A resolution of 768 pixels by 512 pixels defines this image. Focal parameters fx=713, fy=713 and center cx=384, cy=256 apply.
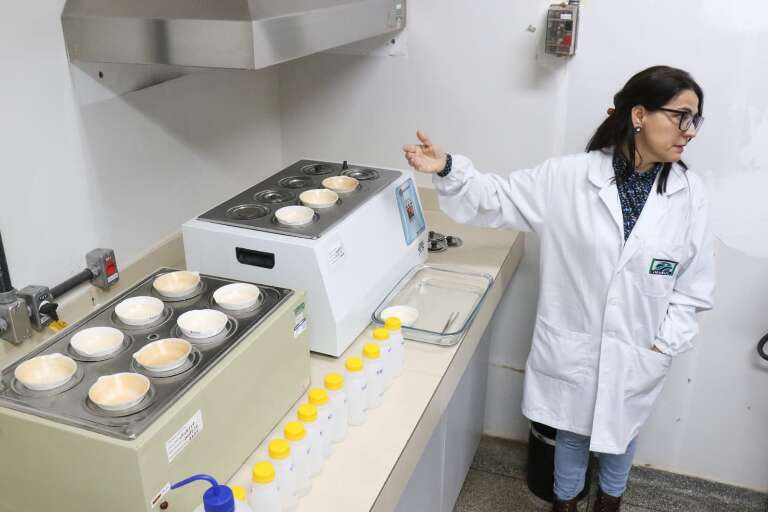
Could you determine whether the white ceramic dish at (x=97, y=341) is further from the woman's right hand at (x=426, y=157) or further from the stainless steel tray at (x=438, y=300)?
the woman's right hand at (x=426, y=157)

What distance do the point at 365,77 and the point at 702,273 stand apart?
4.02 feet

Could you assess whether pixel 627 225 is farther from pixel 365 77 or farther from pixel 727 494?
pixel 727 494

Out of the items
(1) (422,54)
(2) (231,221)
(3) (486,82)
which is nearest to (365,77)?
(1) (422,54)

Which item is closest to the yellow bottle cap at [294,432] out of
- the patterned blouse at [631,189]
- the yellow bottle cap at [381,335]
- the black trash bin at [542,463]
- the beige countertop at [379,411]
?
the beige countertop at [379,411]

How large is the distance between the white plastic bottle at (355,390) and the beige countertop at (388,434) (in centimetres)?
2

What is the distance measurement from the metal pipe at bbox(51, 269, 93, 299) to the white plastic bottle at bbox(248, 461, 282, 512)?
0.73 m

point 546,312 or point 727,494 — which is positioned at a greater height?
point 546,312

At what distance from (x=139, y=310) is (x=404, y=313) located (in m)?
0.66

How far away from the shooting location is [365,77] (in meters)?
2.40

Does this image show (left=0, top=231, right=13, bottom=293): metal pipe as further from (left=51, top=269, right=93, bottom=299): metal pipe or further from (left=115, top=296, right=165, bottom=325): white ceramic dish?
(left=115, top=296, right=165, bottom=325): white ceramic dish

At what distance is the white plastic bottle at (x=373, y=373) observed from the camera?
146cm

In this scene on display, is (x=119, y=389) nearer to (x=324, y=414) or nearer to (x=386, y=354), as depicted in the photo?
(x=324, y=414)

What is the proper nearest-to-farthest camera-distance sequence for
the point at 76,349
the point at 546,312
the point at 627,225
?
the point at 76,349
the point at 627,225
the point at 546,312

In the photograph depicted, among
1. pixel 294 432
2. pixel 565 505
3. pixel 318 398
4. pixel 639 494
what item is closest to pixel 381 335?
pixel 318 398
